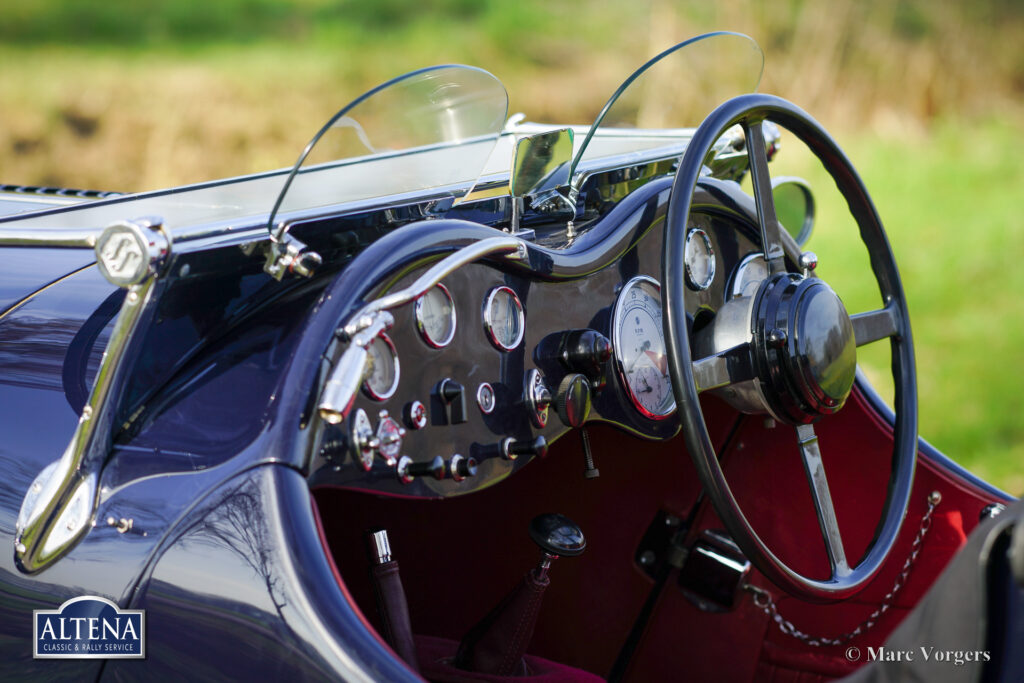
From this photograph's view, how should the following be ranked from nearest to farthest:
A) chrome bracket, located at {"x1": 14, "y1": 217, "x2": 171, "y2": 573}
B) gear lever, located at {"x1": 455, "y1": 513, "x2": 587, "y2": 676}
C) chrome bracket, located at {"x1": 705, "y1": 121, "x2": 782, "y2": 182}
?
chrome bracket, located at {"x1": 14, "y1": 217, "x2": 171, "y2": 573} < gear lever, located at {"x1": 455, "y1": 513, "x2": 587, "y2": 676} < chrome bracket, located at {"x1": 705, "y1": 121, "x2": 782, "y2": 182}

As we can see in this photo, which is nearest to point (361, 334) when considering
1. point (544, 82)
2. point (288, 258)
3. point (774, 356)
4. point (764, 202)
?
point (288, 258)

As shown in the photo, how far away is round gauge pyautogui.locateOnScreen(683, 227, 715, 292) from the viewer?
1896 mm

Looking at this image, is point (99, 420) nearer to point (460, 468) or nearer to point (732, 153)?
point (460, 468)

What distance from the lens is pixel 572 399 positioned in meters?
1.67

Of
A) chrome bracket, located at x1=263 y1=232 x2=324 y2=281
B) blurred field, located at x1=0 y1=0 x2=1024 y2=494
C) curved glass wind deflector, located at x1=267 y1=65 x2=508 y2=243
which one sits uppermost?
blurred field, located at x1=0 y1=0 x2=1024 y2=494

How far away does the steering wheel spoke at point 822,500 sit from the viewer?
1807 mm

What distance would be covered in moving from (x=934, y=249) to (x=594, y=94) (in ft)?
11.4

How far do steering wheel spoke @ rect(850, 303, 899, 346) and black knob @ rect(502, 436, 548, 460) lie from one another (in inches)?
25.4

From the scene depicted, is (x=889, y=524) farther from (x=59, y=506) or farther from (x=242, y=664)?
(x=59, y=506)

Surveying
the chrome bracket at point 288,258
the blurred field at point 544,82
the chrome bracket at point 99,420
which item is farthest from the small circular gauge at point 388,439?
the blurred field at point 544,82

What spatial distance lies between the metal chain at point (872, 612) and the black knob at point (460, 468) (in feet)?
3.42

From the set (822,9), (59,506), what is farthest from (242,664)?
(822,9)

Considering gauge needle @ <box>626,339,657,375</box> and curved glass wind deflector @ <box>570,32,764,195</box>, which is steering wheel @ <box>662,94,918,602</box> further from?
curved glass wind deflector @ <box>570,32,764,195</box>

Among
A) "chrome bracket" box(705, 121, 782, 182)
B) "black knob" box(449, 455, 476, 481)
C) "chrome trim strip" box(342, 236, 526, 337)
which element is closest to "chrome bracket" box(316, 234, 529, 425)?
"chrome trim strip" box(342, 236, 526, 337)
